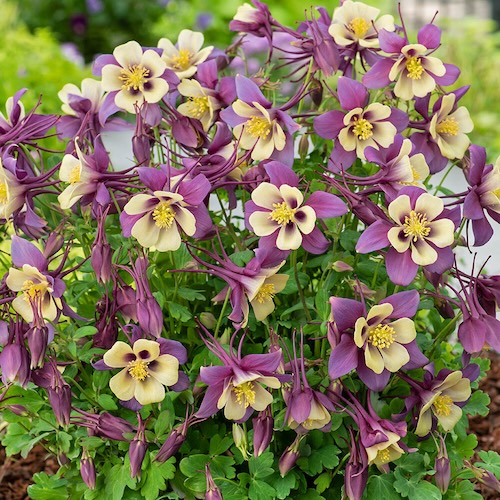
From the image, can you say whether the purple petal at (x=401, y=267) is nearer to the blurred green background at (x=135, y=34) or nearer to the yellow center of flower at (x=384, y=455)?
the yellow center of flower at (x=384, y=455)

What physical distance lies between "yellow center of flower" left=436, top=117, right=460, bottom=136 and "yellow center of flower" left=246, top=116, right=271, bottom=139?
0.36m

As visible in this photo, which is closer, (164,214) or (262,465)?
(164,214)

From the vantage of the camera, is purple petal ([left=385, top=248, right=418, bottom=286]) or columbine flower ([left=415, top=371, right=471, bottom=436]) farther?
columbine flower ([left=415, top=371, right=471, bottom=436])

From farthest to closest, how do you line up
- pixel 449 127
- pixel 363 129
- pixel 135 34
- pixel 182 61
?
pixel 135 34, pixel 182 61, pixel 449 127, pixel 363 129

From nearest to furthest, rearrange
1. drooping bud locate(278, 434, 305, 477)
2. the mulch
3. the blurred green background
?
drooping bud locate(278, 434, 305, 477)
the mulch
the blurred green background

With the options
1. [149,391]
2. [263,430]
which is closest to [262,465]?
[263,430]

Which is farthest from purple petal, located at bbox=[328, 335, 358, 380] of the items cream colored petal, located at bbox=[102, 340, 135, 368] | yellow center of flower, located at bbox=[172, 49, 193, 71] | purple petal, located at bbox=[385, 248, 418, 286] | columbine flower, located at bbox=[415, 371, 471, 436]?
yellow center of flower, located at bbox=[172, 49, 193, 71]

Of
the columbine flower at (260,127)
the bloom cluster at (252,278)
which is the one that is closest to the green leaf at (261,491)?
the bloom cluster at (252,278)

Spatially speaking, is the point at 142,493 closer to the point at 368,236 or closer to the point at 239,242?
the point at 239,242

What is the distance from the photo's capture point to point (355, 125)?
5.61 ft

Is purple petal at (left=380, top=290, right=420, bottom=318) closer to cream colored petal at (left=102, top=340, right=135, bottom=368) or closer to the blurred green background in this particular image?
cream colored petal at (left=102, top=340, right=135, bottom=368)

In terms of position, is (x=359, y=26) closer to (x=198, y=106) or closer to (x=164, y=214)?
(x=198, y=106)

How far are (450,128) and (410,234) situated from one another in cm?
41

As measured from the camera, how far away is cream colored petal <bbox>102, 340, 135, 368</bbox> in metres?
1.57
